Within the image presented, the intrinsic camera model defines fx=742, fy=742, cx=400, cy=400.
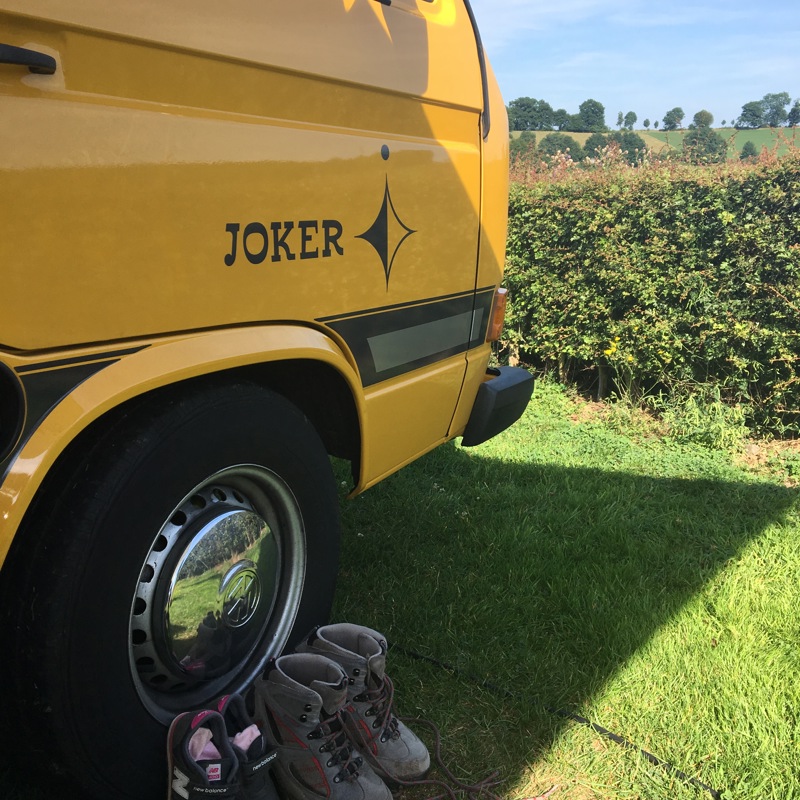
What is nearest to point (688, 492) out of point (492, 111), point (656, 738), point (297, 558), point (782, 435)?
point (782, 435)

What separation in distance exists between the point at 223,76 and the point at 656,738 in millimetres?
2129

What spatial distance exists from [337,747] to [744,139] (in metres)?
5.53

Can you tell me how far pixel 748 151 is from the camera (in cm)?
525

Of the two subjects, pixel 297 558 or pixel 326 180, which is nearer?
pixel 326 180

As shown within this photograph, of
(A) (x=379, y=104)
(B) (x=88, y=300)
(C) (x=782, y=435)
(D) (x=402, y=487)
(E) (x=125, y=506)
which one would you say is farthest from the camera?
(C) (x=782, y=435)

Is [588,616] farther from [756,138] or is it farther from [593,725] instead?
[756,138]

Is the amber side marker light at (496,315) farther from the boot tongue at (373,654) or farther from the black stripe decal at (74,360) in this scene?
the black stripe decal at (74,360)

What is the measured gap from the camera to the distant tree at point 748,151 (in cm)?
511

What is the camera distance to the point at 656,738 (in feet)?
7.20

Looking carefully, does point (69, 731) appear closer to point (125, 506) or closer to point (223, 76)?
point (125, 506)

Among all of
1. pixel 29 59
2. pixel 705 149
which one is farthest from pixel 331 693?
pixel 705 149

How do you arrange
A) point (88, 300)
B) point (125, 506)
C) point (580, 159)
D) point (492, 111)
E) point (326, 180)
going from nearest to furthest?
point (88, 300) < point (125, 506) < point (326, 180) < point (492, 111) < point (580, 159)

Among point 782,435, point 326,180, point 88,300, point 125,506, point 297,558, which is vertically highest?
point 326,180

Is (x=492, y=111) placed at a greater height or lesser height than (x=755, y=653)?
greater
